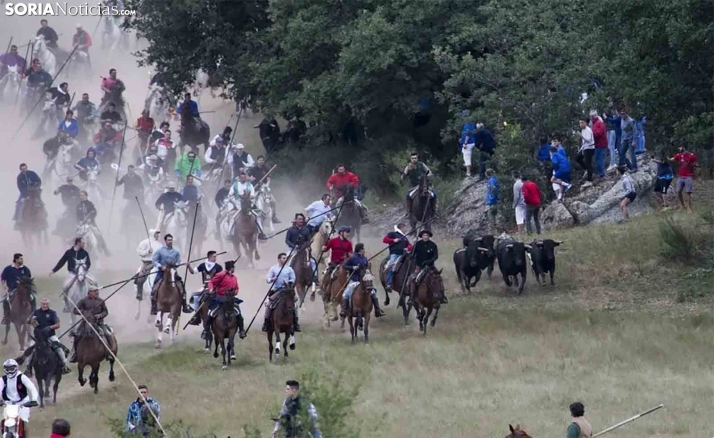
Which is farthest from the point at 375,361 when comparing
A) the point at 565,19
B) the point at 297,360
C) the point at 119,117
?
the point at 119,117

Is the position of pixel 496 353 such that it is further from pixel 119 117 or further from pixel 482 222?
pixel 119 117

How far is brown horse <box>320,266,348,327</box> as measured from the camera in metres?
38.8

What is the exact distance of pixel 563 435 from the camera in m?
28.9

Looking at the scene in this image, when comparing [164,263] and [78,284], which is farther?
[78,284]

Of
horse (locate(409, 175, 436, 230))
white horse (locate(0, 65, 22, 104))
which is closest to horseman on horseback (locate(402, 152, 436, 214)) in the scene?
horse (locate(409, 175, 436, 230))

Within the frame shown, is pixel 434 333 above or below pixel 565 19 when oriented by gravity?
below

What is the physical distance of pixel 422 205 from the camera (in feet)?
145

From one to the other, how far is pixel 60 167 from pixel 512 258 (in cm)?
2135

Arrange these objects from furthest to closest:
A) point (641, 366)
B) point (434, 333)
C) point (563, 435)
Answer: point (434, 333) → point (641, 366) → point (563, 435)

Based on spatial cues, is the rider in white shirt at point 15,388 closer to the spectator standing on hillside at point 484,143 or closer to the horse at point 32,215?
the horse at point 32,215

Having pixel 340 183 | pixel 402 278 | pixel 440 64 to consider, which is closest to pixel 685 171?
pixel 440 64

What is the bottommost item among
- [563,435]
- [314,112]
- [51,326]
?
[563,435]

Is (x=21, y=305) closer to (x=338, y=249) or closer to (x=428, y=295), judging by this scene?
(x=338, y=249)

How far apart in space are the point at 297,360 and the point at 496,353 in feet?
13.3
